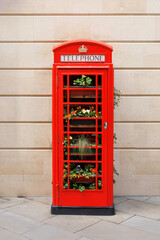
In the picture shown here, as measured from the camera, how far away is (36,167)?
5.98 metres

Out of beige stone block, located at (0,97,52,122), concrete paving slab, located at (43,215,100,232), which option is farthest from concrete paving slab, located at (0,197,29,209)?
beige stone block, located at (0,97,52,122)

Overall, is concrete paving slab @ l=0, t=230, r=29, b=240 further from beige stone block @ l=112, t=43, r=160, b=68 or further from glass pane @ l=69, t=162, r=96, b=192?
beige stone block @ l=112, t=43, r=160, b=68

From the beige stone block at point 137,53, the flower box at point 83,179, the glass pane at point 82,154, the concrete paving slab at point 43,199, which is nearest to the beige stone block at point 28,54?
the beige stone block at point 137,53

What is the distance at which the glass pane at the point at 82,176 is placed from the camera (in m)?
4.98

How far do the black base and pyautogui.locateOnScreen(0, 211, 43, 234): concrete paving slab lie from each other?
1.62 ft

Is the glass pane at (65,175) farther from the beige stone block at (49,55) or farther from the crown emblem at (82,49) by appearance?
the beige stone block at (49,55)

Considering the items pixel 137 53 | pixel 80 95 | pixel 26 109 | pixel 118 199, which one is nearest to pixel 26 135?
pixel 26 109

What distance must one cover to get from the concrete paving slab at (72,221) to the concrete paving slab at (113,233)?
0.47 ft

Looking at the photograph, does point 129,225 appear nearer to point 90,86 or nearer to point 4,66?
point 90,86

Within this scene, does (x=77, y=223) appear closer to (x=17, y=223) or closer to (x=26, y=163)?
(x=17, y=223)

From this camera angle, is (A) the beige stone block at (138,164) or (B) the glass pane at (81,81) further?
(A) the beige stone block at (138,164)

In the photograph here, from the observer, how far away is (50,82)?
5.92 metres

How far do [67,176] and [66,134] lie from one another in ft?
2.35
